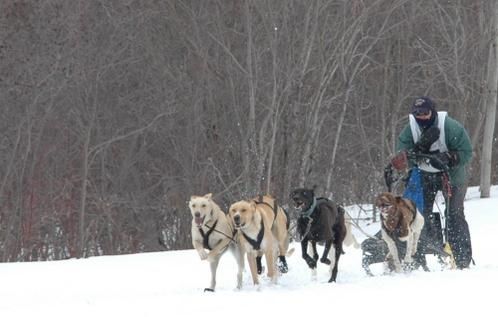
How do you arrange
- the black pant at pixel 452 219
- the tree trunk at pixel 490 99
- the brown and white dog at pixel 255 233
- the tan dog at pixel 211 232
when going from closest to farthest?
the brown and white dog at pixel 255 233
the tan dog at pixel 211 232
the black pant at pixel 452 219
the tree trunk at pixel 490 99

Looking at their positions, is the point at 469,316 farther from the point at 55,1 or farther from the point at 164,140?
the point at 164,140

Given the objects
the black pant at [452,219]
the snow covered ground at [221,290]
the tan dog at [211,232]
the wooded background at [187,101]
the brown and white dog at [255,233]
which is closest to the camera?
the snow covered ground at [221,290]

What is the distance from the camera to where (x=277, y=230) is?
8469 mm

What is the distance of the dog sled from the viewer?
8.52m

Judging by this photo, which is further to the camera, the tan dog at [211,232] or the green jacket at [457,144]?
the green jacket at [457,144]

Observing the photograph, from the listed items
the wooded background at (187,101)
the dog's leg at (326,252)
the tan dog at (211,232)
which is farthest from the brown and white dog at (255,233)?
the wooded background at (187,101)

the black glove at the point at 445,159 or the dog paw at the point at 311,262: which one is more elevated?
the black glove at the point at 445,159

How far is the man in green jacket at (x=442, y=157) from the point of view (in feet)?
27.9

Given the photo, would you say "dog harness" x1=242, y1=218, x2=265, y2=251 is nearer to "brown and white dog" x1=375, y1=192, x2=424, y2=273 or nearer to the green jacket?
"brown and white dog" x1=375, y1=192, x2=424, y2=273

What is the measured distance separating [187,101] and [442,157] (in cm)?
1165

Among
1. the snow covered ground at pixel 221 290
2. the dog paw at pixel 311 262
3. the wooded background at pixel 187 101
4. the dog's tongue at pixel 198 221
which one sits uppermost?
the wooded background at pixel 187 101

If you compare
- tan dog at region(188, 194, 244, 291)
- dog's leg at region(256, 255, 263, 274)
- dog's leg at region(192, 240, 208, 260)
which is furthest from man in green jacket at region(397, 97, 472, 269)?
dog's leg at region(192, 240, 208, 260)

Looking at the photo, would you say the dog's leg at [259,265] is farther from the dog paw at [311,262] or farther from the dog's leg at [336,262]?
the dog's leg at [336,262]

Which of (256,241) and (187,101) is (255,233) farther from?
(187,101)
